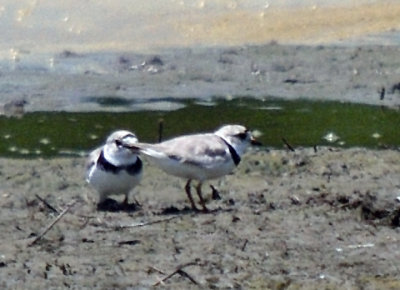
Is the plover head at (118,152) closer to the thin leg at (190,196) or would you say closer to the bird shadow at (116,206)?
the bird shadow at (116,206)

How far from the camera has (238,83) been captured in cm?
1388

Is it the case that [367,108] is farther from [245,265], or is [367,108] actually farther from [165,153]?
[245,265]

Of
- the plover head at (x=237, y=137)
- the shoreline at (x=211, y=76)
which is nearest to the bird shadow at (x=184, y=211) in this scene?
the plover head at (x=237, y=137)

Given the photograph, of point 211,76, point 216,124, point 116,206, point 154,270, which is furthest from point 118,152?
point 211,76

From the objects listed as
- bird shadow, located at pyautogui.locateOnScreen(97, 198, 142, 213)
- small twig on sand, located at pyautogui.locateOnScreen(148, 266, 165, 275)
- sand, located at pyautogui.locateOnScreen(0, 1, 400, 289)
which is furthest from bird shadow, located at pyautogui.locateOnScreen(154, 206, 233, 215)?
small twig on sand, located at pyautogui.locateOnScreen(148, 266, 165, 275)

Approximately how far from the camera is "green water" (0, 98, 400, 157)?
11.1 m

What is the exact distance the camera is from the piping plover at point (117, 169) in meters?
8.72

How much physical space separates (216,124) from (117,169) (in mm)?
3201

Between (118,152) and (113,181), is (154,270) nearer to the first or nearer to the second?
(113,181)

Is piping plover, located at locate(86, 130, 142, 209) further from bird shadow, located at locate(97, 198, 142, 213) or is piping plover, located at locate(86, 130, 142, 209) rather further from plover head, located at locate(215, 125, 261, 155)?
plover head, located at locate(215, 125, 261, 155)

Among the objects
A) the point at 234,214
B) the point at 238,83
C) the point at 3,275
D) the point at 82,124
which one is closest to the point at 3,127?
the point at 82,124

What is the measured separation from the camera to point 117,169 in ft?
28.7

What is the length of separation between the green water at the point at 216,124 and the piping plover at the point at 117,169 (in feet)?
6.59

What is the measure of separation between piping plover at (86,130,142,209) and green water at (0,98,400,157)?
2.01 m
